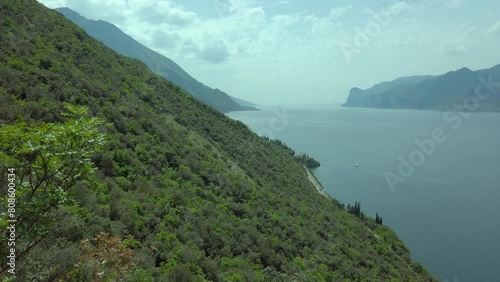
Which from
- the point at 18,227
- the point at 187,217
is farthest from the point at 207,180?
the point at 18,227

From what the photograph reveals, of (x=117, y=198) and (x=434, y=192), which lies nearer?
(x=117, y=198)

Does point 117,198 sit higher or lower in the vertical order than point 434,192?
higher

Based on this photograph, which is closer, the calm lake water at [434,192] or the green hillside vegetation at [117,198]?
the green hillside vegetation at [117,198]

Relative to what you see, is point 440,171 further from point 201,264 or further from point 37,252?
point 37,252

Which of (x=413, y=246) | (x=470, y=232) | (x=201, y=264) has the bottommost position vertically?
(x=413, y=246)

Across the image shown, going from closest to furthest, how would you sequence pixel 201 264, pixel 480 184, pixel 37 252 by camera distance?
pixel 37 252
pixel 201 264
pixel 480 184

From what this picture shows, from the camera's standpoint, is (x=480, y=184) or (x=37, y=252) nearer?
(x=37, y=252)

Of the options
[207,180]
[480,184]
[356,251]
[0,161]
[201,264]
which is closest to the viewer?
[0,161]

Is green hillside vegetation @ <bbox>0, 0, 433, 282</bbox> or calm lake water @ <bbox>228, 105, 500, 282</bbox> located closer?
green hillside vegetation @ <bbox>0, 0, 433, 282</bbox>
